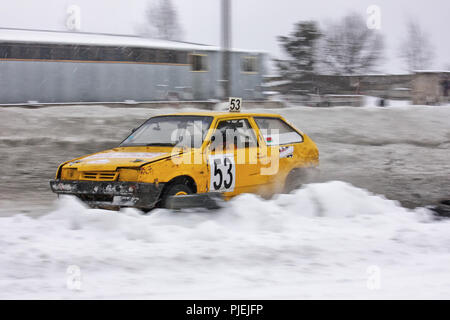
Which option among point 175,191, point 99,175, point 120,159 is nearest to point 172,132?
point 120,159

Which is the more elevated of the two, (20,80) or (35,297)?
(20,80)

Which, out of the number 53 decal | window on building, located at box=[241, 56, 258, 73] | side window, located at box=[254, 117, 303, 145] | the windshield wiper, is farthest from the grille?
window on building, located at box=[241, 56, 258, 73]

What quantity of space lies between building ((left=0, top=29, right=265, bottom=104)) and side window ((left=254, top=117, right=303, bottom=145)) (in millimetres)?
15090

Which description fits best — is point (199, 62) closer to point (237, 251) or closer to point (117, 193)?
point (117, 193)

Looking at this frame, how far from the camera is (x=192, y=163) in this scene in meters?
6.86

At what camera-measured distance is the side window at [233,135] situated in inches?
290

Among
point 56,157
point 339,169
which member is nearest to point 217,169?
point 339,169

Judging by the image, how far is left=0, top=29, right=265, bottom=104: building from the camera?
23484 mm

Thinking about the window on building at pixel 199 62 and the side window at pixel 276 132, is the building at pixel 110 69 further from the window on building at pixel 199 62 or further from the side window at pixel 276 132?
the side window at pixel 276 132

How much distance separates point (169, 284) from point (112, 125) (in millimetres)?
13322

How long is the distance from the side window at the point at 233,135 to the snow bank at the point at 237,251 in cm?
98

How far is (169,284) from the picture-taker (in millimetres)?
4512
